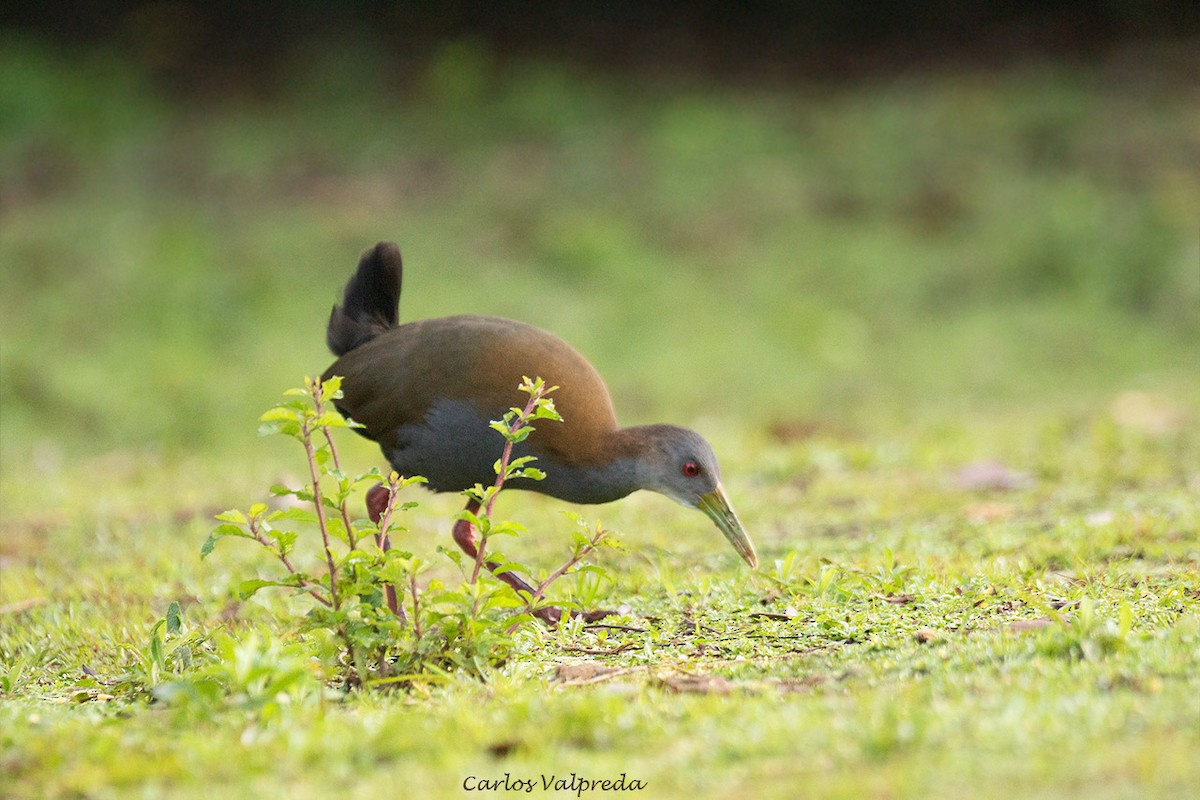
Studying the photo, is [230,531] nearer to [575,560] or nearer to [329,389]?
[329,389]

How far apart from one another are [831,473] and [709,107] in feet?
25.6

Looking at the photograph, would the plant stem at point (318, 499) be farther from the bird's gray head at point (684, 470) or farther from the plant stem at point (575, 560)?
the bird's gray head at point (684, 470)

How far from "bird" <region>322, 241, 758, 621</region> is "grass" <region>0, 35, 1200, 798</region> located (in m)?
0.32

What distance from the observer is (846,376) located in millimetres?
9602

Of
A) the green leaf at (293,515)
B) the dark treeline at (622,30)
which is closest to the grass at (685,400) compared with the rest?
the green leaf at (293,515)

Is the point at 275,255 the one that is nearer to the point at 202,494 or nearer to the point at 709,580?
the point at 202,494

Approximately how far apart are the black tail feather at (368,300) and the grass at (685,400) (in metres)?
0.88

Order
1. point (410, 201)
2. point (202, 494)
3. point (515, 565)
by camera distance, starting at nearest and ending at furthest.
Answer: point (515, 565)
point (202, 494)
point (410, 201)

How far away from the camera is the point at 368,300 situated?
4.83 meters

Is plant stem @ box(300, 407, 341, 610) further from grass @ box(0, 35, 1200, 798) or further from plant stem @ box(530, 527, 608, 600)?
plant stem @ box(530, 527, 608, 600)

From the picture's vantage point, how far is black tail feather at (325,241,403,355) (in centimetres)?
477

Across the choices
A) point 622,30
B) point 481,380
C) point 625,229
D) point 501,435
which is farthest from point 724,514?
point 622,30

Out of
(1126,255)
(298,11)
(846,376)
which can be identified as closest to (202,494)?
(846,376)

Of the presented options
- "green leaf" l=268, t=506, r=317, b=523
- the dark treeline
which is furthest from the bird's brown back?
the dark treeline
